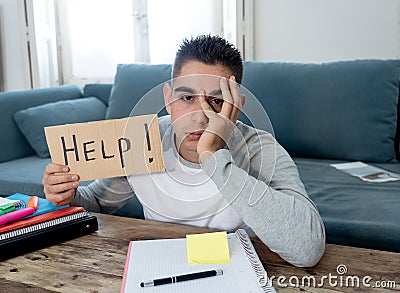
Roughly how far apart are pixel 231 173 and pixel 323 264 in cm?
22

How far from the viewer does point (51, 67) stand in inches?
137

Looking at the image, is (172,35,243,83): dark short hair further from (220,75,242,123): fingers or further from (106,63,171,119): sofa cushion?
(106,63,171,119): sofa cushion

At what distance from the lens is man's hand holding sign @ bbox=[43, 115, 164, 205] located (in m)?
0.89

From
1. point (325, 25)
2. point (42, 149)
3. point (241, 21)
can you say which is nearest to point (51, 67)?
point (42, 149)

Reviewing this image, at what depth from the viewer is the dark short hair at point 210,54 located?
100cm

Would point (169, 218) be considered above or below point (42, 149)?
above

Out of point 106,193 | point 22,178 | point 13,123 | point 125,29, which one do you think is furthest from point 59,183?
point 125,29

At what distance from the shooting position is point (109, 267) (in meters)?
0.75

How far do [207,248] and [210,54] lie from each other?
0.42 m

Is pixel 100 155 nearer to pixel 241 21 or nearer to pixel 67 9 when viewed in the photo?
pixel 241 21

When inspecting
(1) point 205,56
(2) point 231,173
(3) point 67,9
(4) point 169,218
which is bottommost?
(4) point 169,218

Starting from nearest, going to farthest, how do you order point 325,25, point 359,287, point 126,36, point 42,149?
point 359,287, point 42,149, point 325,25, point 126,36

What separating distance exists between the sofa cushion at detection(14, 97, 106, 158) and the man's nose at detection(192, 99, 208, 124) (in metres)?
1.67

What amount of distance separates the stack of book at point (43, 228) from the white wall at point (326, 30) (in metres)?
2.13
